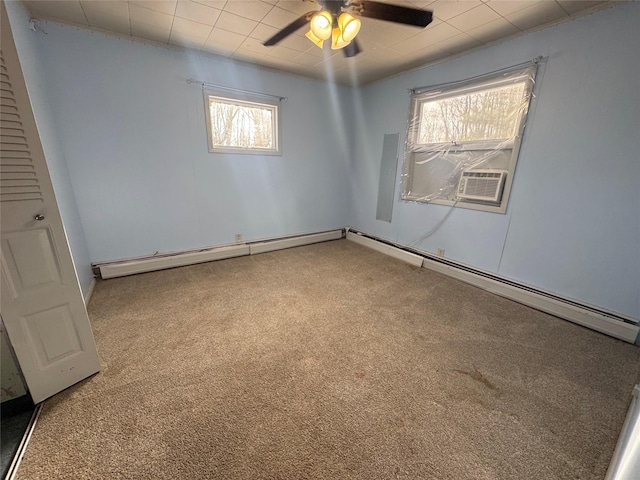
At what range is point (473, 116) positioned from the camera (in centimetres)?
283

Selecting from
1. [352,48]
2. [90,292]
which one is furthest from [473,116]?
[90,292]

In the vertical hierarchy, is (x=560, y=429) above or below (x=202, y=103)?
below

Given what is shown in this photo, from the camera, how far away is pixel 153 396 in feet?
4.73

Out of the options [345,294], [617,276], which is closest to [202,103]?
[345,294]

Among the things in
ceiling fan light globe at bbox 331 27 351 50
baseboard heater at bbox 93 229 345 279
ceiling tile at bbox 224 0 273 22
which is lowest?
baseboard heater at bbox 93 229 345 279

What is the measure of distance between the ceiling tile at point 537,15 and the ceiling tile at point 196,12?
7.94 feet

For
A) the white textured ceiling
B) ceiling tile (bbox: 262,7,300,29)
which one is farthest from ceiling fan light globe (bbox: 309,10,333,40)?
ceiling tile (bbox: 262,7,300,29)

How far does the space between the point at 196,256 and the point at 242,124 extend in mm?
1811

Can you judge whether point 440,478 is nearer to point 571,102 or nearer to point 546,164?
point 546,164

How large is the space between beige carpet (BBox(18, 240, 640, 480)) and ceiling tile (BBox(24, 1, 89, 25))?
94.6 inches

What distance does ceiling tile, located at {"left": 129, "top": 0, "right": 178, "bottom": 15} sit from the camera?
198 centimetres

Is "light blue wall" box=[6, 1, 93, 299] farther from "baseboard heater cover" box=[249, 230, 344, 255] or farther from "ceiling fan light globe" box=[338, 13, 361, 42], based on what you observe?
"ceiling fan light globe" box=[338, 13, 361, 42]

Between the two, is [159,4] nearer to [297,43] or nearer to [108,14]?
[108,14]

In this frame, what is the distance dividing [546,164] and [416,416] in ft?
8.01
